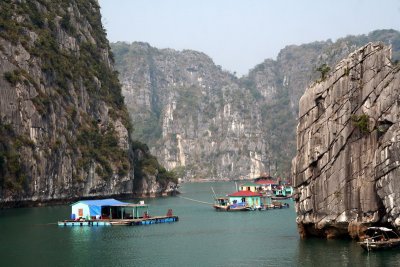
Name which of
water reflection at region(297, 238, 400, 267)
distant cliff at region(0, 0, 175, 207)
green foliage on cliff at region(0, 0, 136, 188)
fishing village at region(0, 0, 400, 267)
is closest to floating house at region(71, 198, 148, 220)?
fishing village at region(0, 0, 400, 267)

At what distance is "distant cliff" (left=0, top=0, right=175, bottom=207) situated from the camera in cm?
9438

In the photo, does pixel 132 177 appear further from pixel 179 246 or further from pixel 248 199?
pixel 179 246

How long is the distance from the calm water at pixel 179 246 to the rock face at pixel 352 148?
85.4 inches

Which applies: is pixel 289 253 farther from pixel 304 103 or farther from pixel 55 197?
pixel 55 197

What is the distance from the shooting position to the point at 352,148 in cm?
4331

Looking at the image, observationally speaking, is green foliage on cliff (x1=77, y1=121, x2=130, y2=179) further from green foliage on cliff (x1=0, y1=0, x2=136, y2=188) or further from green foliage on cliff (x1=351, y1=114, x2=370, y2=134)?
green foliage on cliff (x1=351, y1=114, x2=370, y2=134)

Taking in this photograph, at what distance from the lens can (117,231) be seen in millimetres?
59219

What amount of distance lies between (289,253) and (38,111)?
208ft

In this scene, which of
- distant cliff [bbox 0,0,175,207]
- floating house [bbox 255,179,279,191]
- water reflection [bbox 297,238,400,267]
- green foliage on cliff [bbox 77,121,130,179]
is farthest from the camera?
floating house [bbox 255,179,279,191]

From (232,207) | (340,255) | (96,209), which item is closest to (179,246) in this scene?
(340,255)

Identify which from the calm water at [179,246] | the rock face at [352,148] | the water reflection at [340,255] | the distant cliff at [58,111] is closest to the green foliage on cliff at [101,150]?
the distant cliff at [58,111]

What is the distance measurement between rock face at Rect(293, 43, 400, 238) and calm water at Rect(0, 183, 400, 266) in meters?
2.17

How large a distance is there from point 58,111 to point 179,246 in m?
62.5

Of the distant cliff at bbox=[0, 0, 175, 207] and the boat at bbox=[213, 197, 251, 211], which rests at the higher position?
the distant cliff at bbox=[0, 0, 175, 207]
